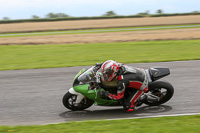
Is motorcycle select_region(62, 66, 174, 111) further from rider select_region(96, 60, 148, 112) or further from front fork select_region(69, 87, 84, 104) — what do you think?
rider select_region(96, 60, 148, 112)

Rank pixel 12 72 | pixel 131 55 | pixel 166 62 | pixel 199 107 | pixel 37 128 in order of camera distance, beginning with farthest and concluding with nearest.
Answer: pixel 131 55 → pixel 166 62 → pixel 12 72 → pixel 199 107 → pixel 37 128

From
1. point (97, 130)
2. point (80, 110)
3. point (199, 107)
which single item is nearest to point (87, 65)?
point (80, 110)

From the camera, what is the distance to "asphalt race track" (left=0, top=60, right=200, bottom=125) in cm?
745

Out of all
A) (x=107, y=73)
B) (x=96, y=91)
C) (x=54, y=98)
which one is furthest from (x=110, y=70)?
(x=54, y=98)

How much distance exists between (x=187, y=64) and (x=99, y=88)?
22.5 ft

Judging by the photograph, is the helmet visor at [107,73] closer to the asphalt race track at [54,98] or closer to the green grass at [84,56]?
the asphalt race track at [54,98]

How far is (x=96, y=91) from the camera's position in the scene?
Answer: 23.5ft

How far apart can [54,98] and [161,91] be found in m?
3.18

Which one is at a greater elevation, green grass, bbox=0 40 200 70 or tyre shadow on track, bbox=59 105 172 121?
green grass, bbox=0 40 200 70

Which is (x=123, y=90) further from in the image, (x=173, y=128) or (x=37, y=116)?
(x=37, y=116)

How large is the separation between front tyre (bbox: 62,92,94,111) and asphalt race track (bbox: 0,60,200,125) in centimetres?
14

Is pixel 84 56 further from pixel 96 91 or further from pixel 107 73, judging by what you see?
pixel 107 73

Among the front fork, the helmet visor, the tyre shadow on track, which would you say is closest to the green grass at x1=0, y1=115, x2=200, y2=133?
the tyre shadow on track

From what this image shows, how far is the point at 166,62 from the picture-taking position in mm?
13586
